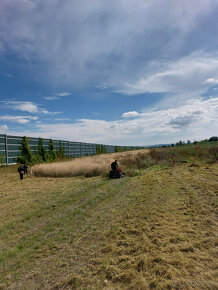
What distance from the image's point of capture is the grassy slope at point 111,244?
185 centimetres

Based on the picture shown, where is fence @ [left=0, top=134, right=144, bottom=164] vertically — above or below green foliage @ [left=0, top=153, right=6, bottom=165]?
above

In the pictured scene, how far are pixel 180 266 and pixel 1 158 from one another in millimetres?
15016

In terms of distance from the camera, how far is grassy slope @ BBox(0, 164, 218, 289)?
1.85m

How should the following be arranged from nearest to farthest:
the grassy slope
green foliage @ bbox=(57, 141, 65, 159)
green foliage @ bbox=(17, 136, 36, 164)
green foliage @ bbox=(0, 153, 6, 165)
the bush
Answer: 1. the grassy slope
2. green foliage @ bbox=(0, 153, 6, 165)
3. green foliage @ bbox=(17, 136, 36, 164)
4. the bush
5. green foliage @ bbox=(57, 141, 65, 159)

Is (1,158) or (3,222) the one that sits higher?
(1,158)

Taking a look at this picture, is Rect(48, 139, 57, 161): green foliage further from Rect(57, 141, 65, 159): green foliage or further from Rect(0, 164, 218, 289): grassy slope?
Rect(0, 164, 218, 289): grassy slope

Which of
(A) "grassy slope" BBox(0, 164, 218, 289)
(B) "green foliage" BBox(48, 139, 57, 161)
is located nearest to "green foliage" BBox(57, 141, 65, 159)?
(B) "green foliage" BBox(48, 139, 57, 161)

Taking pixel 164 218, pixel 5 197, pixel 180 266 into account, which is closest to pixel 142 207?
pixel 164 218

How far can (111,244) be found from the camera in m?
2.52

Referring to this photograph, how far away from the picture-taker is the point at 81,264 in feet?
6.99

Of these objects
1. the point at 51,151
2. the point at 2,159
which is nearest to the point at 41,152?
the point at 51,151

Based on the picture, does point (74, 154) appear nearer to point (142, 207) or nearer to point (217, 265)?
point (142, 207)

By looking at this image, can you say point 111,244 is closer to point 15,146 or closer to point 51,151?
point 15,146

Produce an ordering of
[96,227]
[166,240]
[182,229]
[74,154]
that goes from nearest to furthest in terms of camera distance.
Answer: [166,240] < [182,229] < [96,227] < [74,154]
